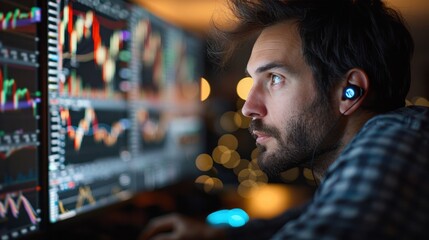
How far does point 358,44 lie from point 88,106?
0.69 metres

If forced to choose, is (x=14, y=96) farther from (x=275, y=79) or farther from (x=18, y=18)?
(x=275, y=79)

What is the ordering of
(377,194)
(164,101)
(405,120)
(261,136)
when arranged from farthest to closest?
(164,101), (261,136), (405,120), (377,194)

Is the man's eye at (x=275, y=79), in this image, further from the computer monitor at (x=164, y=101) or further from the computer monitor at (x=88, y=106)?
the computer monitor at (x=164, y=101)

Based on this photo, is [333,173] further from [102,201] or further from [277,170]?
[102,201]

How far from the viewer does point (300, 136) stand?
94 cm

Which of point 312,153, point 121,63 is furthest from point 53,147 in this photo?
point 312,153

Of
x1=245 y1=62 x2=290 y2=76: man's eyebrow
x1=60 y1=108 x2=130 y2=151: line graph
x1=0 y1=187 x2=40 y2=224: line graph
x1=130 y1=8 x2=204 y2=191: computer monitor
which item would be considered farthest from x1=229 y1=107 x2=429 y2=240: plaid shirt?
x1=130 y1=8 x2=204 y2=191: computer monitor

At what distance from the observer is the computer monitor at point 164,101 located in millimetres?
1481

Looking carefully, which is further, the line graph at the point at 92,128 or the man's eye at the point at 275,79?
the line graph at the point at 92,128

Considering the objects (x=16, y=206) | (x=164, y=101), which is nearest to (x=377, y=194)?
(x=16, y=206)

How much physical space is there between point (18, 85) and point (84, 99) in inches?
10.6

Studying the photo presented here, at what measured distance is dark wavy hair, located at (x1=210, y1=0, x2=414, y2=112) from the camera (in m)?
0.89

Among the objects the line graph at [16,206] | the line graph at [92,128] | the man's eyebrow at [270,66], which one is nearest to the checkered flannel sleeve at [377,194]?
the man's eyebrow at [270,66]

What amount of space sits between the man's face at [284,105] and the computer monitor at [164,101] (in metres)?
0.58
